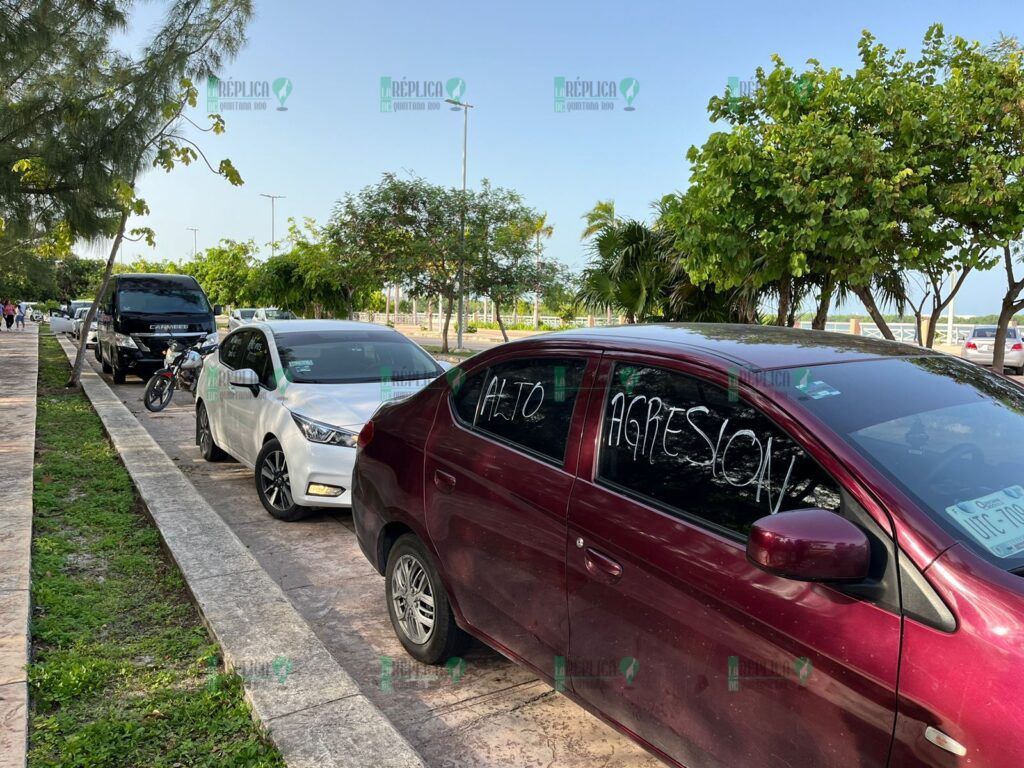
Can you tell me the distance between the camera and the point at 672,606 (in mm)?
2318

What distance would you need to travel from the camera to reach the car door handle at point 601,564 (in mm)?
2508

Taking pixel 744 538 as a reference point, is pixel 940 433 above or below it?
above

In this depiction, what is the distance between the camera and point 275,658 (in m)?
3.41

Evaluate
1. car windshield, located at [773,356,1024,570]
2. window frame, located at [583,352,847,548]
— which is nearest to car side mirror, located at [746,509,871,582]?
window frame, located at [583,352,847,548]

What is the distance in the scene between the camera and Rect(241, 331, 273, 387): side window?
6688mm

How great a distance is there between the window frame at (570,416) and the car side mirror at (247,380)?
345 cm

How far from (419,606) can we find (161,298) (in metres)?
14.0

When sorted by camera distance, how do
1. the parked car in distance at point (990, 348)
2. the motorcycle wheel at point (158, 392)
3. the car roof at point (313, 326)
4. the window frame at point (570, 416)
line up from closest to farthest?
the window frame at point (570, 416)
the car roof at point (313, 326)
the motorcycle wheel at point (158, 392)
the parked car in distance at point (990, 348)

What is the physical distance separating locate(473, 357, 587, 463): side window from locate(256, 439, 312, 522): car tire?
300 centimetres

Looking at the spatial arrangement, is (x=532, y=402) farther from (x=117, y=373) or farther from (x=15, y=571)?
(x=117, y=373)

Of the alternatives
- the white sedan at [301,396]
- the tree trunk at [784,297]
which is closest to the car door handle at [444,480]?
the white sedan at [301,396]

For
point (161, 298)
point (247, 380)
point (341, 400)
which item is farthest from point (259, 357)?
point (161, 298)

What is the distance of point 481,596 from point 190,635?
5.15ft

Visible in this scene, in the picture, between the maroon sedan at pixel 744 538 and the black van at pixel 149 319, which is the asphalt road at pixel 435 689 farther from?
the black van at pixel 149 319
